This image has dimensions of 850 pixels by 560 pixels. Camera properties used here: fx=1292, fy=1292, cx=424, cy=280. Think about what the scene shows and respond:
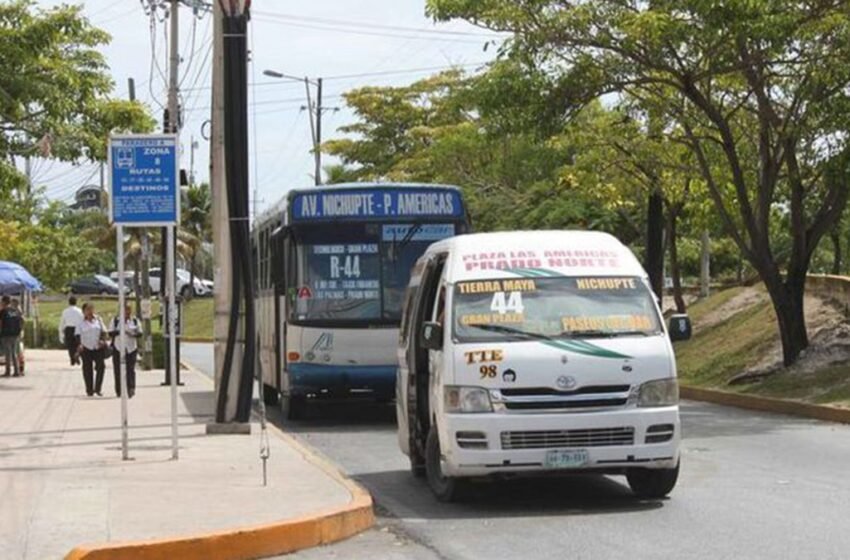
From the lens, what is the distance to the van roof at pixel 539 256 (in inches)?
435

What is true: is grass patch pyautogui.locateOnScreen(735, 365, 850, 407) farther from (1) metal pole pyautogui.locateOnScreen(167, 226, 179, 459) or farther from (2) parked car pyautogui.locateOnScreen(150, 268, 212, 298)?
(2) parked car pyautogui.locateOnScreen(150, 268, 212, 298)

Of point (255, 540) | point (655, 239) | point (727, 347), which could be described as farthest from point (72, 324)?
point (255, 540)

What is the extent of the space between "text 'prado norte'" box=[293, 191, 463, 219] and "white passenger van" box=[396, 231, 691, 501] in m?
6.85

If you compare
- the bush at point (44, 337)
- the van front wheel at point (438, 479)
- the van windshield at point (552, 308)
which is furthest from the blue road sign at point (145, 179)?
the bush at point (44, 337)

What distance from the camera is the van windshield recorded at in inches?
414

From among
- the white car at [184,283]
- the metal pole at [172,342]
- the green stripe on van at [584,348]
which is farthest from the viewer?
the white car at [184,283]

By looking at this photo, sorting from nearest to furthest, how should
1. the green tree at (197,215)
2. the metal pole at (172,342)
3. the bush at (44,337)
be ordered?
the metal pole at (172,342)
the bush at (44,337)
the green tree at (197,215)

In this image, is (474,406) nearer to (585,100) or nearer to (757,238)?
(585,100)

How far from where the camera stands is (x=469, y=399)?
33.2ft

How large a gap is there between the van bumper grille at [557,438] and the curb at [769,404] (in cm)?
954

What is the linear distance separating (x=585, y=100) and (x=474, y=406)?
1251 cm

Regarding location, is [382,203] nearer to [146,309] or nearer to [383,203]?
[383,203]

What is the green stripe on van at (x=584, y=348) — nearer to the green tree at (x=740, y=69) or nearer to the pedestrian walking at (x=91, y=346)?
the green tree at (x=740, y=69)

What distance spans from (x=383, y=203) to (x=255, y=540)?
395 inches
